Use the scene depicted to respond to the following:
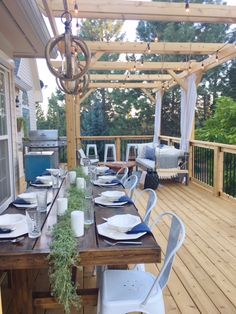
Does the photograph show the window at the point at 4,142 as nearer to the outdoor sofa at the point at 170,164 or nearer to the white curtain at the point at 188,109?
the outdoor sofa at the point at 170,164

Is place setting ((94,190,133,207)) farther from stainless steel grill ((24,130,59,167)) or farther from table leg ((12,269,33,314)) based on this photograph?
stainless steel grill ((24,130,59,167))

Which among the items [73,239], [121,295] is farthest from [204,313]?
[73,239]

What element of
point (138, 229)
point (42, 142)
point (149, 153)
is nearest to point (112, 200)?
point (138, 229)

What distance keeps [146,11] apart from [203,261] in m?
2.89

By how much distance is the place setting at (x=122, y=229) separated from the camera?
1.76 metres

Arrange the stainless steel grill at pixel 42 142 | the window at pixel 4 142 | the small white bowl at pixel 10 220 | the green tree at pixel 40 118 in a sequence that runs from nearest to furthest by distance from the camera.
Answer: the small white bowl at pixel 10 220
the window at pixel 4 142
the stainless steel grill at pixel 42 142
the green tree at pixel 40 118

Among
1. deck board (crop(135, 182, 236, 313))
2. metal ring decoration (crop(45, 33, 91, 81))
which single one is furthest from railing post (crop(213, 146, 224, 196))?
metal ring decoration (crop(45, 33, 91, 81))

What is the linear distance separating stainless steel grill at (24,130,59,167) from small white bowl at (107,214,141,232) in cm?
678

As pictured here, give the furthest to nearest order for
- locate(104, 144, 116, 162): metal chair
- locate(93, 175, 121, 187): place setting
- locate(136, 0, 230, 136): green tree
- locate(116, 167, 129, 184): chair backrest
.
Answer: locate(136, 0, 230, 136): green tree → locate(104, 144, 116, 162): metal chair → locate(116, 167, 129, 184): chair backrest → locate(93, 175, 121, 187): place setting

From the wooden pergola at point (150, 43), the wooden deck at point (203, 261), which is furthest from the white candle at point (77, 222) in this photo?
the wooden pergola at point (150, 43)

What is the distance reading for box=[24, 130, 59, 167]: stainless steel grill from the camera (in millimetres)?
8727

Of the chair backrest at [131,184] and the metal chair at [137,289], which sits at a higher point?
the chair backrest at [131,184]

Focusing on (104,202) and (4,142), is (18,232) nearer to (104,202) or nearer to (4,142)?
(104,202)

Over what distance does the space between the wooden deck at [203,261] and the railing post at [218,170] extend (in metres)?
0.40
